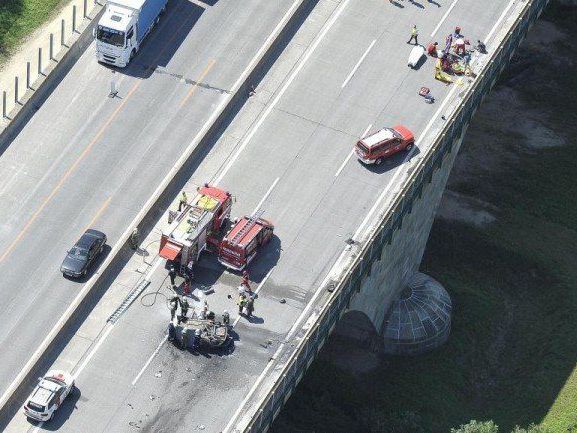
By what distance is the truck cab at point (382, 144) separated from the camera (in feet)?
428

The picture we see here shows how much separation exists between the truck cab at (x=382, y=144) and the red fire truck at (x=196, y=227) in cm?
1216

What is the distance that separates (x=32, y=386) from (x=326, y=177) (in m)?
29.2

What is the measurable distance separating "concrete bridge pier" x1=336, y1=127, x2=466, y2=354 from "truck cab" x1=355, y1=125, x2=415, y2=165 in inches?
180

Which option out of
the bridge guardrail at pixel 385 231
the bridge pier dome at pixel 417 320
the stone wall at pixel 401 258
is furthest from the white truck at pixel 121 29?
the bridge pier dome at pixel 417 320

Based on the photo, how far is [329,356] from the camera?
478ft

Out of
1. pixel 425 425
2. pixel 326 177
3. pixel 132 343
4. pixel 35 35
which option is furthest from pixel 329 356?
pixel 35 35

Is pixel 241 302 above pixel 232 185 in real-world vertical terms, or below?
below

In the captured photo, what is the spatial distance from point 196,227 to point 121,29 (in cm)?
2289

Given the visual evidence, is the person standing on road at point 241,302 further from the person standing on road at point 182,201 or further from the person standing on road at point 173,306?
the person standing on road at point 182,201

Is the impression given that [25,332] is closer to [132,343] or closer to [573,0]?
[132,343]

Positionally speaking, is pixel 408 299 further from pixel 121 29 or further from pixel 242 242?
pixel 121 29

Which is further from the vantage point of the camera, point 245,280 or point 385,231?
point 385,231

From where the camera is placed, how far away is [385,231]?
127m

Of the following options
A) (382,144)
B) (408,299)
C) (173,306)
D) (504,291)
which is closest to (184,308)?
(173,306)
